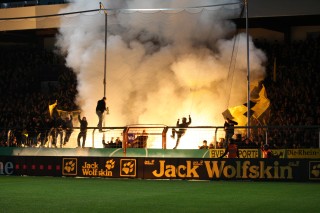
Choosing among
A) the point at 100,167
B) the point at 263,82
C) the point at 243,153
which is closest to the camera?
the point at 100,167

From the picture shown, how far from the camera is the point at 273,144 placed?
2402 cm

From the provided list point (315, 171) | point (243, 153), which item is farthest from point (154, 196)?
point (243, 153)

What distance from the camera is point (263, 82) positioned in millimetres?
→ 34344

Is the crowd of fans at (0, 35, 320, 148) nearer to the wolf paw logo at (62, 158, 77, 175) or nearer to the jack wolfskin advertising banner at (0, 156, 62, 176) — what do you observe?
the jack wolfskin advertising banner at (0, 156, 62, 176)

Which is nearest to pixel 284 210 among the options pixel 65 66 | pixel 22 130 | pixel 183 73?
pixel 22 130

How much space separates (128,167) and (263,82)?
12643 millimetres

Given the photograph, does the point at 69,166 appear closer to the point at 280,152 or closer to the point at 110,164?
the point at 110,164

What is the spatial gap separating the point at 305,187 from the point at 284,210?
601 cm

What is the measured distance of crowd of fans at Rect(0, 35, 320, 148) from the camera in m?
24.2

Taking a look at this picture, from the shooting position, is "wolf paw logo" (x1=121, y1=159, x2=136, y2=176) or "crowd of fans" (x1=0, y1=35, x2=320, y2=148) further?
"crowd of fans" (x1=0, y1=35, x2=320, y2=148)

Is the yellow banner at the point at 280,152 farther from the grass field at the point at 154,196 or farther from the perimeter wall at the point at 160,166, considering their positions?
the grass field at the point at 154,196

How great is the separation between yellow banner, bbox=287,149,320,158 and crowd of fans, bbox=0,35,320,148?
0.18 m

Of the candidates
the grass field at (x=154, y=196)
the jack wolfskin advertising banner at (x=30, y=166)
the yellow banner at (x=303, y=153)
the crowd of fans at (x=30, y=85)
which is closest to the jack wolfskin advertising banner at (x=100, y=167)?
the jack wolfskin advertising banner at (x=30, y=166)

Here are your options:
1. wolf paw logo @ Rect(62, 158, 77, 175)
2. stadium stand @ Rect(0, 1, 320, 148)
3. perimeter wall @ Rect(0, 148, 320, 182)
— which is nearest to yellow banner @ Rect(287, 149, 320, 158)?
perimeter wall @ Rect(0, 148, 320, 182)
